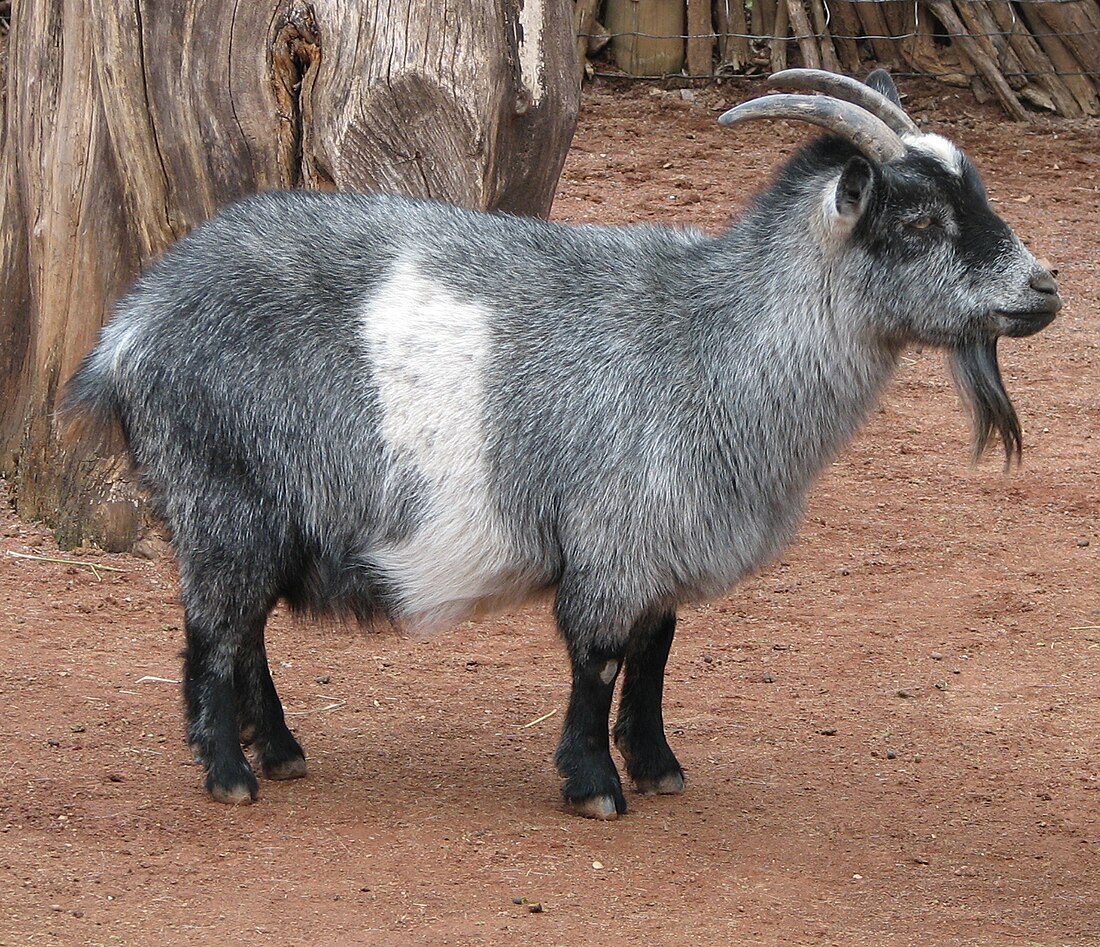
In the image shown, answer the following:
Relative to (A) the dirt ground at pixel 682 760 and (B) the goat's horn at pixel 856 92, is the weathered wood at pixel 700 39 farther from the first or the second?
(B) the goat's horn at pixel 856 92

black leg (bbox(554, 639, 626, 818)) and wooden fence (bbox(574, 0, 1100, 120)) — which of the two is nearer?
black leg (bbox(554, 639, 626, 818))

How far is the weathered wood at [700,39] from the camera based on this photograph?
1084 cm

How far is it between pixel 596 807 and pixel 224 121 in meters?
2.47

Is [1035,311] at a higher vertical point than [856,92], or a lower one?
lower

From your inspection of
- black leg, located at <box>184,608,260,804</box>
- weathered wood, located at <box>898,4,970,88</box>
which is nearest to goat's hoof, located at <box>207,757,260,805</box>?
black leg, located at <box>184,608,260,804</box>

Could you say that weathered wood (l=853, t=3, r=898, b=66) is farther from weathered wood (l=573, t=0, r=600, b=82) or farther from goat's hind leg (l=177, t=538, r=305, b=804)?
goat's hind leg (l=177, t=538, r=305, b=804)

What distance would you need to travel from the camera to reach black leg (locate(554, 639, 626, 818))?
4.10m

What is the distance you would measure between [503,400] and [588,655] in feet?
2.21

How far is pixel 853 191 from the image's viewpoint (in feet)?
12.5

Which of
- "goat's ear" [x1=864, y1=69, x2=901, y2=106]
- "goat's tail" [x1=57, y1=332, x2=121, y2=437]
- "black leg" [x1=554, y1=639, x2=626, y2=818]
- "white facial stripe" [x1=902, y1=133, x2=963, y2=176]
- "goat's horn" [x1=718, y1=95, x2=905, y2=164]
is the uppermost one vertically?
"goat's ear" [x1=864, y1=69, x2=901, y2=106]

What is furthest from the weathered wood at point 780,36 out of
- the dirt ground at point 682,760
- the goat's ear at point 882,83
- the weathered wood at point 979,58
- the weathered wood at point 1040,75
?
the goat's ear at point 882,83

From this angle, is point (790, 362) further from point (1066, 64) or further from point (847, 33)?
point (1066, 64)

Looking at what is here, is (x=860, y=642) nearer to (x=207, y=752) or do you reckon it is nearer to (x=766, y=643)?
(x=766, y=643)

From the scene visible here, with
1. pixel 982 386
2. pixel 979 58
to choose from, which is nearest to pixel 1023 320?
pixel 982 386
